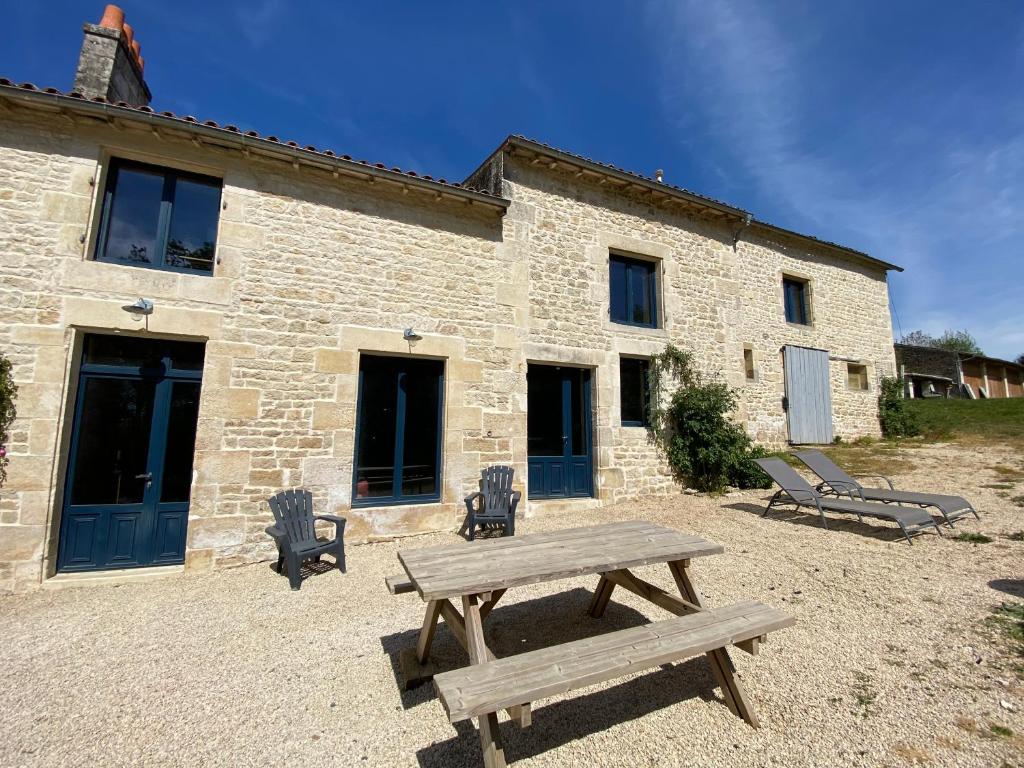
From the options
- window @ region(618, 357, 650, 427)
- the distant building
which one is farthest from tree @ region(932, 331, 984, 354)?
window @ region(618, 357, 650, 427)

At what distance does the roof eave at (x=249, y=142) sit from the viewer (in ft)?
14.7

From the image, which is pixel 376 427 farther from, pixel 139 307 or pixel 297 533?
pixel 139 307

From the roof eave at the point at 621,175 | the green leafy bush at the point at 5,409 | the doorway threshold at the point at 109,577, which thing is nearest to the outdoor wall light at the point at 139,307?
the green leafy bush at the point at 5,409

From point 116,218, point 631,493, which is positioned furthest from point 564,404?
point 116,218

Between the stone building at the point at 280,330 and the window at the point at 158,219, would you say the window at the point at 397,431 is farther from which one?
the window at the point at 158,219

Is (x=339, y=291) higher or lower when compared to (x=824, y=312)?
lower

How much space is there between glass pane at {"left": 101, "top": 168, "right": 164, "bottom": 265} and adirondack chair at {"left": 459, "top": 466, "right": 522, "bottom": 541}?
484 centimetres

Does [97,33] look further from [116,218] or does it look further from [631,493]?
[631,493]

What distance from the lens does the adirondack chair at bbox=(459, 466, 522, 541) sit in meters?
5.57

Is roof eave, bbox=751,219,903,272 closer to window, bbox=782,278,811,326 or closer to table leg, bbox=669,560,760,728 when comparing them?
window, bbox=782,278,811,326

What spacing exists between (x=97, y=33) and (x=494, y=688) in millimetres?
8172

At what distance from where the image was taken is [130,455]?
4828 millimetres

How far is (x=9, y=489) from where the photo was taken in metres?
4.28

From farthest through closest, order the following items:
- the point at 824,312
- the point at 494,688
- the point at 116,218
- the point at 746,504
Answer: the point at 824,312 → the point at 746,504 → the point at 116,218 → the point at 494,688
